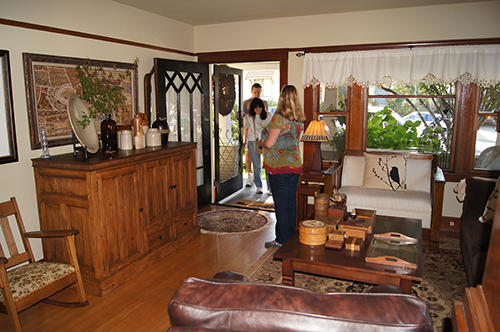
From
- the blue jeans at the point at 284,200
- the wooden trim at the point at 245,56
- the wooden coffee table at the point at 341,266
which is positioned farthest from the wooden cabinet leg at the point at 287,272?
the wooden trim at the point at 245,56

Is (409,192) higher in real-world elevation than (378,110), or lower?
lower

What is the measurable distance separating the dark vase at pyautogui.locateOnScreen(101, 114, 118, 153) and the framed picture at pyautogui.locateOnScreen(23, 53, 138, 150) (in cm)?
42

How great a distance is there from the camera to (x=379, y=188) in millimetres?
4141

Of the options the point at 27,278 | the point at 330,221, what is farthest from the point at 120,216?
A: the point at 330,221

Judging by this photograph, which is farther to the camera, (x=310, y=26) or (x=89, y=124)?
(x=310, y=26)

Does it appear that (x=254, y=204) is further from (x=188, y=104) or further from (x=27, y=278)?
(x=27, y=278)

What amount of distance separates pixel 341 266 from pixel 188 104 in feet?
→ 11.1

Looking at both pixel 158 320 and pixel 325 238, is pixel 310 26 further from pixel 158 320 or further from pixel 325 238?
pixel 158 320

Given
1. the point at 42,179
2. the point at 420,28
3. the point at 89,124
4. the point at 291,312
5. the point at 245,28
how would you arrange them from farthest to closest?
the point at 245,28, the point at 420,28, the point at 89,124, the point at 42,179, the point at 291,312

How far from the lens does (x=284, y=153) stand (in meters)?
3.50

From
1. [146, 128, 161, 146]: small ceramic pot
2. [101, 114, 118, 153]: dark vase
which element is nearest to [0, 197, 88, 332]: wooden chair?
[101, 114, 118, 153]: dark vase

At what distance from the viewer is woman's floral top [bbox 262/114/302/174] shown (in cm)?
343

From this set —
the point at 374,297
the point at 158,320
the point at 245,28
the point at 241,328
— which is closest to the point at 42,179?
the point at 158,320

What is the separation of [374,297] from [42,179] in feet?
8.96
